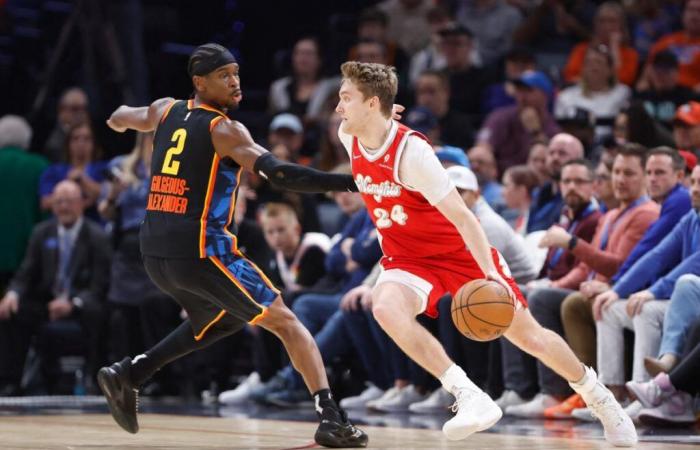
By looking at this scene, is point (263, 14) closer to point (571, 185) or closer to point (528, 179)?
point (528, 179)

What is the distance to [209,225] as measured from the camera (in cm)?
640

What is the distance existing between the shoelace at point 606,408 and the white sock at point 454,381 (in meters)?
0.69

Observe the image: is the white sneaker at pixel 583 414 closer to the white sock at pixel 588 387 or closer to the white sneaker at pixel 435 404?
the white sneaker at pixel 435 404

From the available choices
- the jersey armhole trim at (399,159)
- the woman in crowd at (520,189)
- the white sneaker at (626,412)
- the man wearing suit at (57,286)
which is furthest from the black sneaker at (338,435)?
the man wearing suit at (57,286)

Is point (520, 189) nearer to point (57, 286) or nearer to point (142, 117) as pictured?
point (142, 117)

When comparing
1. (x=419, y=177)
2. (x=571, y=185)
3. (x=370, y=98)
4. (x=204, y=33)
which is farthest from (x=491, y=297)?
(x=204, y=33)

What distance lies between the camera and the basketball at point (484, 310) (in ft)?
18.5

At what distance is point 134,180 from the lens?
1102cm

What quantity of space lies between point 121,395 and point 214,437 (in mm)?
540

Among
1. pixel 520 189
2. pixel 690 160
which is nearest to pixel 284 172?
pixel 690 160

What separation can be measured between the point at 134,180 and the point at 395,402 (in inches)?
132

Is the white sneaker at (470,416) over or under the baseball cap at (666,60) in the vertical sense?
under

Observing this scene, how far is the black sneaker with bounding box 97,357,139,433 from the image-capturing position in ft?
21.7

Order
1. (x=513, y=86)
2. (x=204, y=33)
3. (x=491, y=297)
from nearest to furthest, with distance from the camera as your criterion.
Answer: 1. (x=491, y=297)
2. (x=513, y=86)
3. (x=204, y=33)
